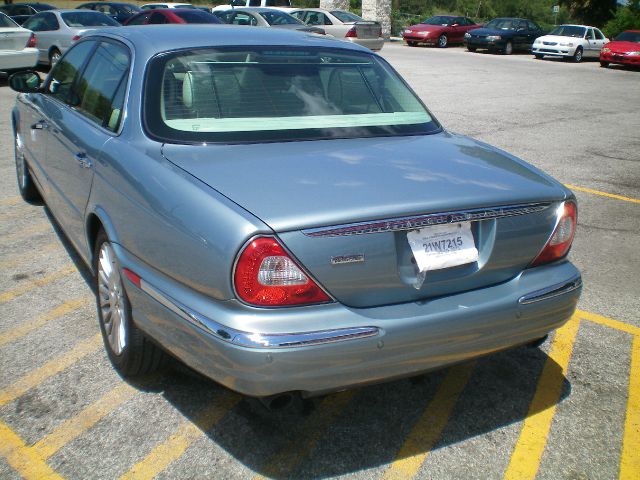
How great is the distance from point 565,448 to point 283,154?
1795 mm

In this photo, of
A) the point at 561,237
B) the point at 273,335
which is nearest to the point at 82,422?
the point at 273,335

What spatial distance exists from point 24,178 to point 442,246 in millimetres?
4538

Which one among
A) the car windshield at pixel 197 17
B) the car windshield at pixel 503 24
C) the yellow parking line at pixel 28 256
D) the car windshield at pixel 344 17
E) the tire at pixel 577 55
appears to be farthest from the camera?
the car windshield at pixel 503 24

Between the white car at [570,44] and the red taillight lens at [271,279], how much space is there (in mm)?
28410

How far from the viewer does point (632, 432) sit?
10.2 feet

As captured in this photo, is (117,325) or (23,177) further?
(23,177)

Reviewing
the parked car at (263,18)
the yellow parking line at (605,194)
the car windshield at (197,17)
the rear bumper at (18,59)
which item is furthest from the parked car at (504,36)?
the yellow parking line at (605,194)

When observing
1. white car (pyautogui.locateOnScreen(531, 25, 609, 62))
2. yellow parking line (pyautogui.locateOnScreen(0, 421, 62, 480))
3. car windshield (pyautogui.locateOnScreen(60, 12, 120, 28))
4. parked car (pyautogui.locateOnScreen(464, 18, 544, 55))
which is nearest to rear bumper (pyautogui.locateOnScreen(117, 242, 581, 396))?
yellow parking line (pyautogui.locateOnScreen(0, 421, 62, 480))

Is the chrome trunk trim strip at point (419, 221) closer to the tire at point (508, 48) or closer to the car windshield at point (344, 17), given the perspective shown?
the car windshield at point (344, 17)

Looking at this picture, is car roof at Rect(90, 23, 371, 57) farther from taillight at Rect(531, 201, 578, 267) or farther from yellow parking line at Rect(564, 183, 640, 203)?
yellow parking line at Rect(564, 183, 640, 203)

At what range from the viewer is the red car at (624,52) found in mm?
25609

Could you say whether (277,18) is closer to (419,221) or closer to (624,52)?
(624,52)

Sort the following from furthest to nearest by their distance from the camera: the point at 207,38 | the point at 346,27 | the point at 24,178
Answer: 1. the point at 346,27
2. the point at 24,178
3. the point at 207,38

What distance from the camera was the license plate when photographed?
2637 millimetres
